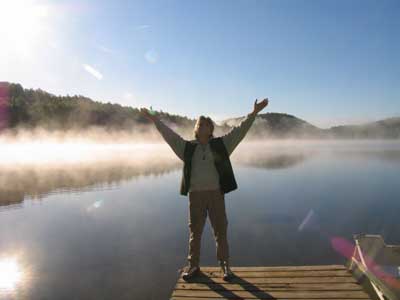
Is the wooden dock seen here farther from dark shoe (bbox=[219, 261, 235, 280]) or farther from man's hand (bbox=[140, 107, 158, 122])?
man's hand (bbox=[140, 107, 158, 122])

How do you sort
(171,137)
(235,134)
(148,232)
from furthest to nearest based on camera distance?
(148,232)
(171,137)
(235,134)

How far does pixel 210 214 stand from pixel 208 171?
693mm

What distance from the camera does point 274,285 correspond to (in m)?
5.45

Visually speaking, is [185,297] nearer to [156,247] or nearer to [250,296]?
[250,296]

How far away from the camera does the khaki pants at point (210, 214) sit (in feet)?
18.0

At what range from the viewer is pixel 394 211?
1551cm

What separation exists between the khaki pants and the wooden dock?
18.4 inches

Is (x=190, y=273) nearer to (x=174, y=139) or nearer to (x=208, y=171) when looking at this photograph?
(x=208, y=171)

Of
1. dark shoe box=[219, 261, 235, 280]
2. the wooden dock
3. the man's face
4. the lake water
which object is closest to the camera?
the wooden dock

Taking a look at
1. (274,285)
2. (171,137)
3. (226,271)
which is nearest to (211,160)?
(171,137)

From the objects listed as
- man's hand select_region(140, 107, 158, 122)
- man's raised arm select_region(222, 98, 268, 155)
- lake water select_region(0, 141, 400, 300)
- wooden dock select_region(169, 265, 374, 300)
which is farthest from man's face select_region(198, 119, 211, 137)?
lake water select_region(0, 141, 400, 300)

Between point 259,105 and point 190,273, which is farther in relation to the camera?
point 190,273

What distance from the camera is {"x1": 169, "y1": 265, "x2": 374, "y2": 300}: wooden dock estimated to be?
511 centimetres

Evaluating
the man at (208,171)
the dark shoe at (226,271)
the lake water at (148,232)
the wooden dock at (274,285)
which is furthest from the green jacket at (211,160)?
the lake water at (148,232)
